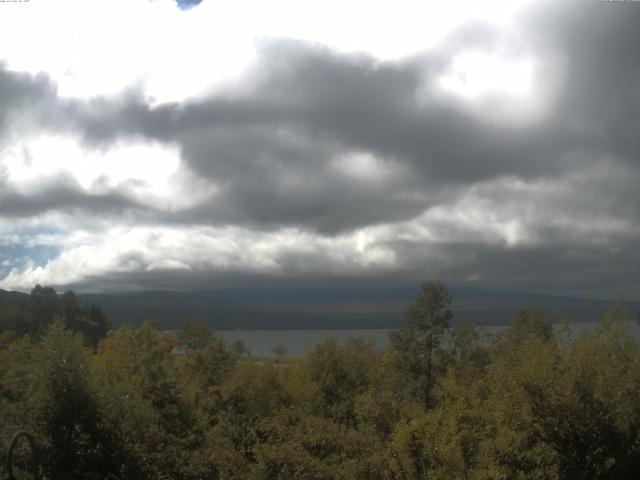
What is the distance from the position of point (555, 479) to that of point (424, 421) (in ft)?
18.1

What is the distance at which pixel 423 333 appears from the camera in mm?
50906

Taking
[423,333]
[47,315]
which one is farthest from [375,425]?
[47,315]

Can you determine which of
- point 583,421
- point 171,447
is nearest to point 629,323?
point 583,421

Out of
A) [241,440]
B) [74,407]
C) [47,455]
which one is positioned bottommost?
[241,440]

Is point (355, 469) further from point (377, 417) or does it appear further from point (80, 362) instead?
point (80, 362)

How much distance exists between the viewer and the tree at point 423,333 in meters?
50.0

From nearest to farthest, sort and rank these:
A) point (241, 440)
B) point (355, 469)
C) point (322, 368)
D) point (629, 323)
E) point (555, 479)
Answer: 1. point (555, 479)
2. point (629, 323)
3. point (355, 469)
4. point (241, 440)
5. point (322, 368)

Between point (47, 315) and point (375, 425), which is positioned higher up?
point (47, 315)

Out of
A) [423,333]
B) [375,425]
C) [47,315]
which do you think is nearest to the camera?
[375,425]

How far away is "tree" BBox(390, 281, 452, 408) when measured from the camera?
50.0m

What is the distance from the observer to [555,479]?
15047 millimetres

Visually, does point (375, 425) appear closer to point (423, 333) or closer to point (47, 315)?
point (423, 333)

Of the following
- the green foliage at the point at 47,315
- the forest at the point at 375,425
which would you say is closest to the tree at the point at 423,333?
the forest at the point at 375,425

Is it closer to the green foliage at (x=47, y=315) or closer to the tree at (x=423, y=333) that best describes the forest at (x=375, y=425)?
the tree at (x=423, y=333)
